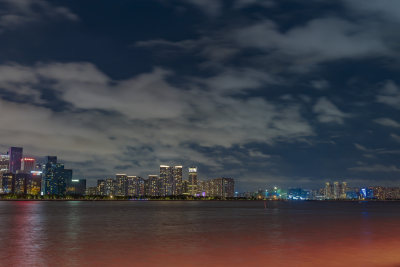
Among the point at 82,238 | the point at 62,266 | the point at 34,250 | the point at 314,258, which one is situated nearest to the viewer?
the point at 62,266

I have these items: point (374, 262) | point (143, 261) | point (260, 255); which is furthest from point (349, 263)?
point (143, 261)

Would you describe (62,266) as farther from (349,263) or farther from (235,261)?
(349,263)

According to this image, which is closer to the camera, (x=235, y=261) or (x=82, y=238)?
(x=235, y=261)

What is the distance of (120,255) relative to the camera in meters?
26.5

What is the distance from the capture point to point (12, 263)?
24.0 meters

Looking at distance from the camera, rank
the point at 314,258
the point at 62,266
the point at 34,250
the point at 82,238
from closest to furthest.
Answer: the point at 62,266
the point at 314,258
the point at 34,250
the point at 82,238

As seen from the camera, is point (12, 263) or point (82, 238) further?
point (82, 238)

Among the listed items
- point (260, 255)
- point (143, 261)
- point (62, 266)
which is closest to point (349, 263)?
point (260, 255)

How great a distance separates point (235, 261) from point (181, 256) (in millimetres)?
3873

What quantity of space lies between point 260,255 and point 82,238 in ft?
57.7

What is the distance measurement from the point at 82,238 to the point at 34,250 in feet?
24.7

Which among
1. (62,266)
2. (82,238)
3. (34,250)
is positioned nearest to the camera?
(62,266)

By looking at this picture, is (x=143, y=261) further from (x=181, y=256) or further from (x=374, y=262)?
(x=374, y=262)

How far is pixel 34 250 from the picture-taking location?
97.3ft
